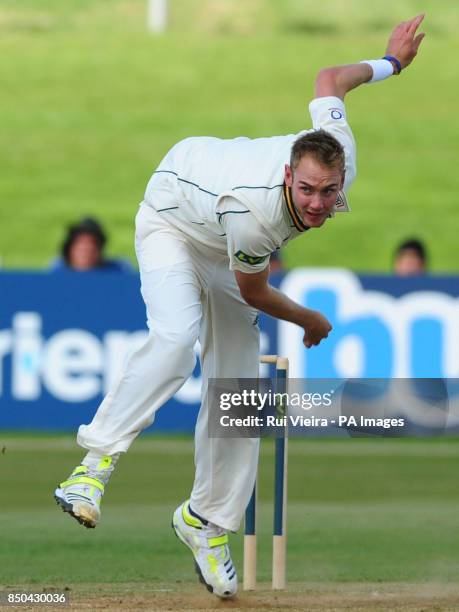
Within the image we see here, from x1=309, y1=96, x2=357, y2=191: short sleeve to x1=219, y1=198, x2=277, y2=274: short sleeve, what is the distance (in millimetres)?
356

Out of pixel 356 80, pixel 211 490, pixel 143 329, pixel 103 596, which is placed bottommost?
pixel 103 596

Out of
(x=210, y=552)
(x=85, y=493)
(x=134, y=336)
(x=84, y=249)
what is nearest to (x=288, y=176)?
(x=85, y=493)

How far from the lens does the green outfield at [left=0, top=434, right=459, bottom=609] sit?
21.1 ft

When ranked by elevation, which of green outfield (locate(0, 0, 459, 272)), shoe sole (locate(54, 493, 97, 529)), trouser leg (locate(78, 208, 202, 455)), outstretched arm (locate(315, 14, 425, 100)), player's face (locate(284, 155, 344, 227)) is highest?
green outfield (locate(0, 0, 459, 272))

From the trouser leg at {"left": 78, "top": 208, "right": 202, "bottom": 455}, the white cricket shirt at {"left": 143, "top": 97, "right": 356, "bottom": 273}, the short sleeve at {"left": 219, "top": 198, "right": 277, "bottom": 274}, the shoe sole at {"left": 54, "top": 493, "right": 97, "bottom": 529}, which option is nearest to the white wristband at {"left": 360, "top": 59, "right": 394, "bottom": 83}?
the white cricket shirt at {"left": 143, "top": 97, "right": 356, "bottom": 273}

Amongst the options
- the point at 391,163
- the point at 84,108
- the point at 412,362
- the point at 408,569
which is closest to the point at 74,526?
the point at 408,569

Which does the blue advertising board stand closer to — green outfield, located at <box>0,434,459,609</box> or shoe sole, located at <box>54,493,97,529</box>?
green outfield, located at <box>0,434,459,609</box>

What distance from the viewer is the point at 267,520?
323 inches

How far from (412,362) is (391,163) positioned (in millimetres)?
15549

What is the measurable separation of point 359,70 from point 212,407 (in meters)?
1.40

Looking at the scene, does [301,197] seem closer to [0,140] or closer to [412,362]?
[412,362]

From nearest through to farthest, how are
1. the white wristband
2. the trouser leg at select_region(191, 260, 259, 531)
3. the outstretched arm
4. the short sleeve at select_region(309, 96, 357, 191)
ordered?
1. the short sleeve at select_region(309, 96, 357, 191)
2. the outstretched arm
3. the white wristband
4. the trouser leg at select_region(191, 260, 259, 531)

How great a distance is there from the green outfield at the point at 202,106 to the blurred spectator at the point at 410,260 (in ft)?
31.1

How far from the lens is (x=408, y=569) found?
6.68 metres
